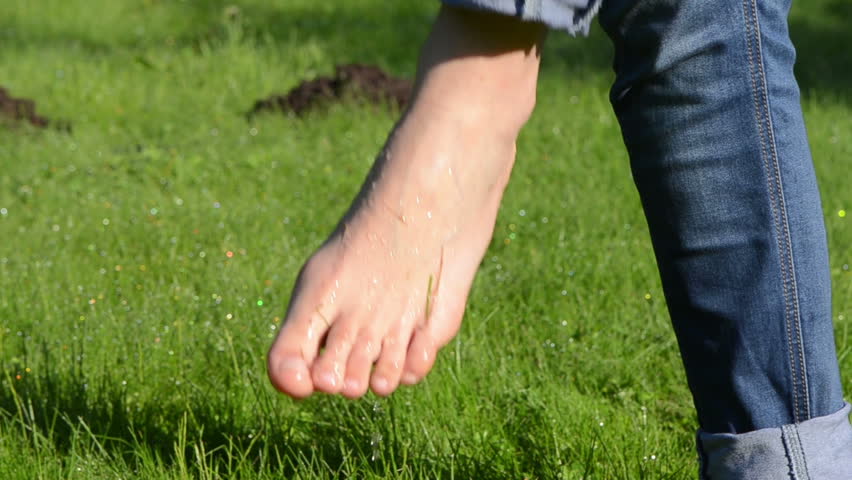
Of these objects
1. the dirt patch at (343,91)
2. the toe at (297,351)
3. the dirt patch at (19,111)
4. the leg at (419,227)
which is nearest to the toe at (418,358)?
the leg at (419,227)

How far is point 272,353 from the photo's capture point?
138cm

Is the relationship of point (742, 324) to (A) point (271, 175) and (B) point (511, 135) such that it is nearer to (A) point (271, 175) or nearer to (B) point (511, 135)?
(B) point (511, 135)

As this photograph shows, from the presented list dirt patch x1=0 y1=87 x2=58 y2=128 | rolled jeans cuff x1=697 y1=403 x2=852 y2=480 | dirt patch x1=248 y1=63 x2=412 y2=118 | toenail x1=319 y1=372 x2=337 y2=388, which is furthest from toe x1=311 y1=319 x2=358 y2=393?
dirt patch x1=0 y1=87 x2=58 y2=128

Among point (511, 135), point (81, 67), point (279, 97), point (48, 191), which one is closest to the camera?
point (511, 135)

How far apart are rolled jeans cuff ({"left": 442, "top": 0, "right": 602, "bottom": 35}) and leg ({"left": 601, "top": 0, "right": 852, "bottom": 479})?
Answer: 0.24ft

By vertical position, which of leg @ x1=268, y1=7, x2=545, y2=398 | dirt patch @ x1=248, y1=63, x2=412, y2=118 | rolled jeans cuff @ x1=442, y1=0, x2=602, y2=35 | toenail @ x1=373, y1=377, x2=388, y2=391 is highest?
rolled jeans cuff @ x1=442, y1=0, x2=602, y2=35

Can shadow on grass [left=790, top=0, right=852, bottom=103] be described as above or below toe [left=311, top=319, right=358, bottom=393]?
below

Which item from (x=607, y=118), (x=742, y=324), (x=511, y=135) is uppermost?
(x=511, y=135)

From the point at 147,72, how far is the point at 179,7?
230 centimetres

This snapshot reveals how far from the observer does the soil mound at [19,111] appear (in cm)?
580

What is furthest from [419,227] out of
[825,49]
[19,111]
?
[825,49]

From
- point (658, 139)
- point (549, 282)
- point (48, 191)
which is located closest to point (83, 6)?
point (48, 191)

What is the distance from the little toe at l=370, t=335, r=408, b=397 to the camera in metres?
1.39

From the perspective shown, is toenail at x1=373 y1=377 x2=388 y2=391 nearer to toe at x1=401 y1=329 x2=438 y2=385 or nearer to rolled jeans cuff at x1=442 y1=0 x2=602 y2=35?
toe at x1=401 y1=329 x2=438 y2=385
